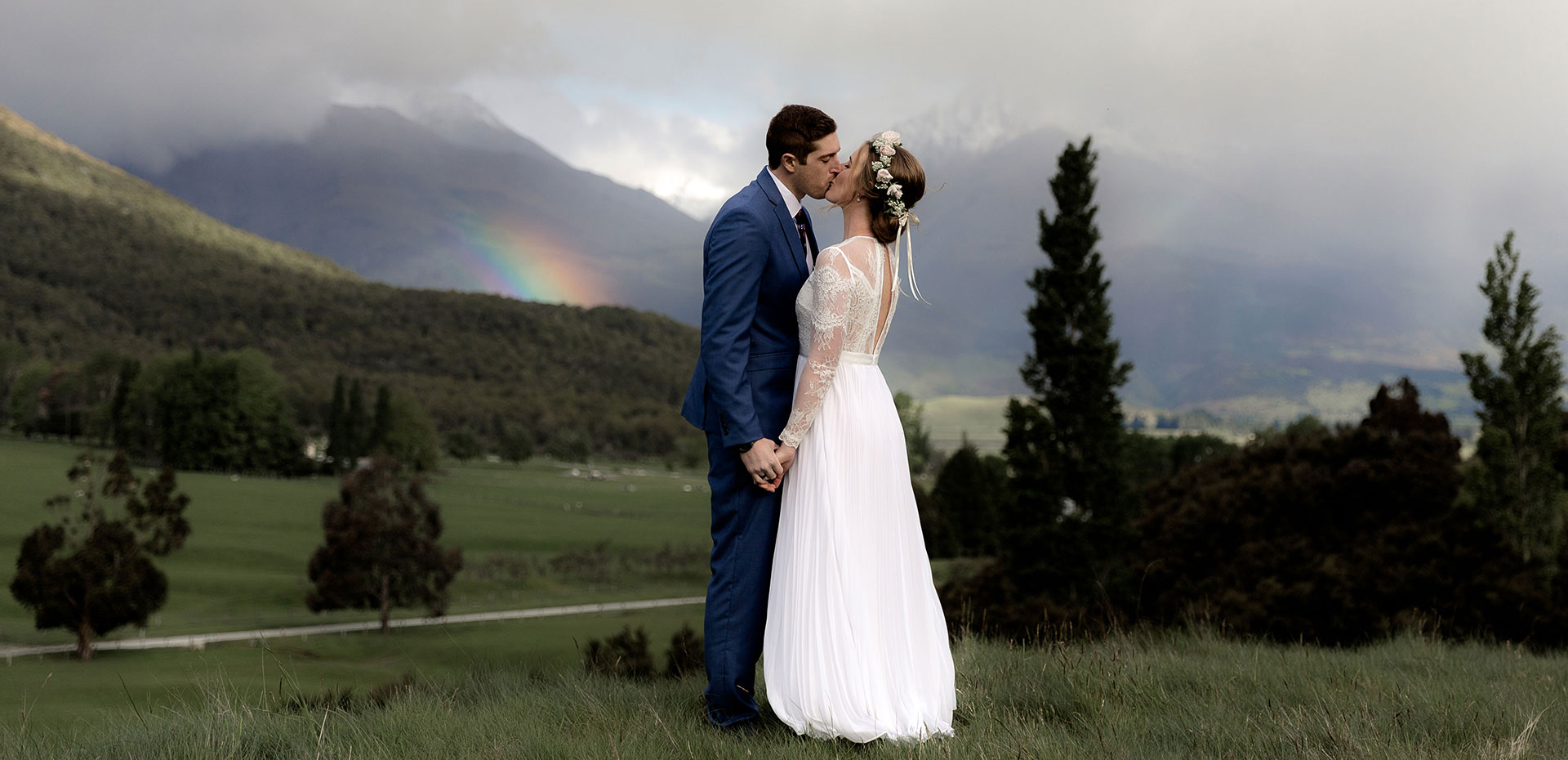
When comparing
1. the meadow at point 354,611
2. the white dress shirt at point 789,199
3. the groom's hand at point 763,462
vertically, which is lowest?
the meadow at point 354,611

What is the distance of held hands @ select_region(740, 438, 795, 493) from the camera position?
146 inches

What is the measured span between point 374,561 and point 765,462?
45574 mm

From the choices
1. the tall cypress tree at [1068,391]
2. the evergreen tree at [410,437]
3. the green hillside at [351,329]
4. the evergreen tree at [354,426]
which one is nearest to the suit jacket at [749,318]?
the tall cypress tree at [1068,391]

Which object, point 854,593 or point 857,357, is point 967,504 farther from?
point 854,593

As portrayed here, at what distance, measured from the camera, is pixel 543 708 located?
3996 millimetres

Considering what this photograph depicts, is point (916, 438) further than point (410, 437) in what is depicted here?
Yes

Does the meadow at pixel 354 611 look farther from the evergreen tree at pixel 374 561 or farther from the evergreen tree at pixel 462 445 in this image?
the evergreen tree at pixel 462 445

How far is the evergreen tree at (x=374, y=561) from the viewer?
142 ft

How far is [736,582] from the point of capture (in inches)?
154

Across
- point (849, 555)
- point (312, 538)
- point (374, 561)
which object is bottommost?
point (312, 538)

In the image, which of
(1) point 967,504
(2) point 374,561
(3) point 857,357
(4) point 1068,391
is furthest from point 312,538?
(3) point 857,357

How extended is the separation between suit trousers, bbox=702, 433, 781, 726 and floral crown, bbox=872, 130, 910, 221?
3.88 ft

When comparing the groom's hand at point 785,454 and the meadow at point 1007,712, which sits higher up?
the groom's hand at point 785,454

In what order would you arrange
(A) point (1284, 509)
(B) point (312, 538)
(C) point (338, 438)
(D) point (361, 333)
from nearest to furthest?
(A) point (1284, 509)
(B) point (312, 538)
(C) point (338, 438)
(D) point (361, 333)
